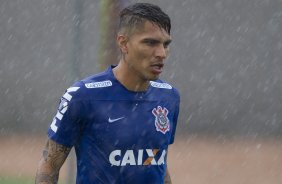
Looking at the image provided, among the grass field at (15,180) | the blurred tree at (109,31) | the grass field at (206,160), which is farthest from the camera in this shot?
the grass field at (206,160)

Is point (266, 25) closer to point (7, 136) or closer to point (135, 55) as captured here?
point (7, 136)

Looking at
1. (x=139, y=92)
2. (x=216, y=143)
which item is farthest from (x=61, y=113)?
(x=216, y=143)

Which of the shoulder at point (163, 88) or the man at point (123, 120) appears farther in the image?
the shoulder at point (163, 88)

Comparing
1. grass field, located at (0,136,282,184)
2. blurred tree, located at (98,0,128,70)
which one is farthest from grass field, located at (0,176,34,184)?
blurred tree, located at (98,0,128,70)

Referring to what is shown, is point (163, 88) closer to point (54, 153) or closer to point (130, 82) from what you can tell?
point (130, 82)

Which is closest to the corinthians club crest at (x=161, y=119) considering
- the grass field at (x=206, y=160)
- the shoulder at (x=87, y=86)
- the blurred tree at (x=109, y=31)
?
Answer: the shoulder at (x=87, y=86)

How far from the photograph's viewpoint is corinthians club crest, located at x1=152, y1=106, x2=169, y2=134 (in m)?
4.19

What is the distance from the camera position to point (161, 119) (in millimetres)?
4215

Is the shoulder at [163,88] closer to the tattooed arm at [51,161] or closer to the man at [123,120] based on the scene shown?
the man at [123,120]

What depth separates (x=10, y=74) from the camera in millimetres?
14008

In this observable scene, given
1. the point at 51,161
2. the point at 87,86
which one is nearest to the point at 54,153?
the point at 51,161

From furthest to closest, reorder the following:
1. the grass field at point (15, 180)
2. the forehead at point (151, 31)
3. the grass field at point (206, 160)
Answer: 1. the grass field at point (206, 160)
2. the grass field at point (15, 180)
3. the forehead at point (151, 31)

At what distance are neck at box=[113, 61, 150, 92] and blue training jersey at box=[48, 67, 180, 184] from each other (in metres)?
0.02

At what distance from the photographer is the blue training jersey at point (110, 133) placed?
158 inches
